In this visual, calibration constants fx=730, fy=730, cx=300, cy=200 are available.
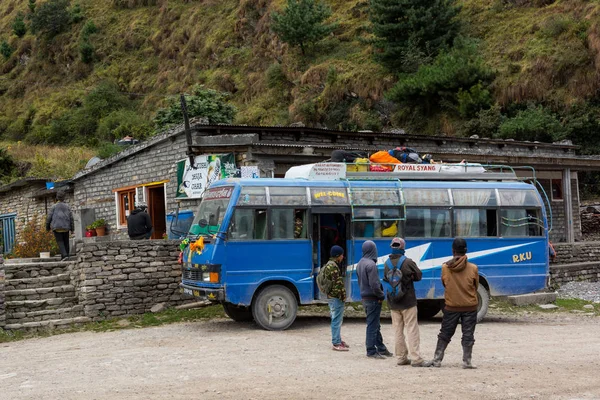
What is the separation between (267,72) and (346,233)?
38705 millimetres

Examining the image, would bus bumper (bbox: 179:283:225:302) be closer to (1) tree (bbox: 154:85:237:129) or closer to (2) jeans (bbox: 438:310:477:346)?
(2) jeans (bbox: 438:310:477:346)

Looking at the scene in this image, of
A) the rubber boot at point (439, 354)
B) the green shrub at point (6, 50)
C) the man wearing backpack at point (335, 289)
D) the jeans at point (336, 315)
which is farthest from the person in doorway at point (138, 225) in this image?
the green shrub at point (6, 50)

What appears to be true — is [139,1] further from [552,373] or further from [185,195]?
[552,373]

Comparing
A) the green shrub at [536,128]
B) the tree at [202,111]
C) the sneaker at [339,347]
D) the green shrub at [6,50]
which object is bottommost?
the sneaker at [339,347]

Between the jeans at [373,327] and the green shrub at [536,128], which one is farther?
the green shrub at [536,128]

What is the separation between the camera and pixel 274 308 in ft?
41.9

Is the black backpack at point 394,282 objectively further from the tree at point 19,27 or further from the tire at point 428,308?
the tree at point 19,27

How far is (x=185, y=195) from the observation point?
60.3 feet

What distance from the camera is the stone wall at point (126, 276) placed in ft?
46.3

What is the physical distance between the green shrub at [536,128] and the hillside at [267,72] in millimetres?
55

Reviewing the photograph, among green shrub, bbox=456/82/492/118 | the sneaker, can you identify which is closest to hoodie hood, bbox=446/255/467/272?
the sneaker

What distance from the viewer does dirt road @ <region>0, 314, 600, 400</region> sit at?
800 centimetres

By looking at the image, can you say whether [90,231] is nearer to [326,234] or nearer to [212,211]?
Result: [212,211]

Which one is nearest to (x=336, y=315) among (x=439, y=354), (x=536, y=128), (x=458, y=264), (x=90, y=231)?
(x=439, y=354)
